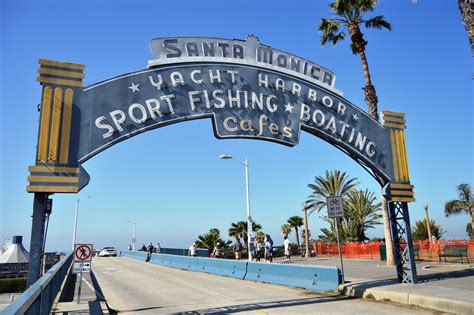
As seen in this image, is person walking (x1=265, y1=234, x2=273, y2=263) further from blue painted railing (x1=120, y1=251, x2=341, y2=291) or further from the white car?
the white car

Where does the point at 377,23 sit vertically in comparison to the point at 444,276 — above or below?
above

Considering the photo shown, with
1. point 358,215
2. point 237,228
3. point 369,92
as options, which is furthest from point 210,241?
point 369,92

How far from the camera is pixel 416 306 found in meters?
9.54

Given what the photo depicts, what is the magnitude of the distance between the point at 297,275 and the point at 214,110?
7087mm

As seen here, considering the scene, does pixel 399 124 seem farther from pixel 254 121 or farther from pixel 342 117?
pixel 254 121

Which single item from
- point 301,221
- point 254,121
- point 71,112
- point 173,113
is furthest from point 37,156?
point 301,221

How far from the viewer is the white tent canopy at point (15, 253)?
144ft

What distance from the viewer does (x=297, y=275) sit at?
13953 mm

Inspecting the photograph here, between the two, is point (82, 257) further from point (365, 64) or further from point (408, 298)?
point (365, 64)

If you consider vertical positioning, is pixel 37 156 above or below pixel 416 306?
above

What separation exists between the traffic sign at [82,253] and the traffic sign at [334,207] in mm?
7876

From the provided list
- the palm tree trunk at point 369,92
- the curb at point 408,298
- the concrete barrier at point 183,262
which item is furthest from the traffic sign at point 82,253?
the palm tree trunk at point 369,92

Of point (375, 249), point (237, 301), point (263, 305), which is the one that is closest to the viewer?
point (263, 305)

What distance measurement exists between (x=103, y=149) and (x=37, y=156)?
4.76 feet
